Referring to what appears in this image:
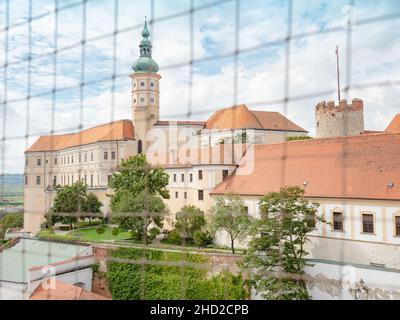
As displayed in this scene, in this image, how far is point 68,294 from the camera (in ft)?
11.2

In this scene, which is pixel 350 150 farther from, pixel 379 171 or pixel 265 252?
pixel 265 252

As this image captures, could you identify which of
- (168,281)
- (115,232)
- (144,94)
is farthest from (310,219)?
(144,94)

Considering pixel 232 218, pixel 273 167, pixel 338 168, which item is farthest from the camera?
pixel 273 167

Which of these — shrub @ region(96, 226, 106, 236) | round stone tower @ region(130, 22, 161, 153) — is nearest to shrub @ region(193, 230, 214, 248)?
shrub @ region(96, 226, 106, 236)

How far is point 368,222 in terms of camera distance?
3908mm

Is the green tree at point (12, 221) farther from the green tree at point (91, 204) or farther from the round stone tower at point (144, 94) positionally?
the round stone tower at point (144, 94)

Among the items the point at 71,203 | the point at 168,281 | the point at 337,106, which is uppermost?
the point at 337,106

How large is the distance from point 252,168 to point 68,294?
9.35ft

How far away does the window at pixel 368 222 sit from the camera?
389 centimetres

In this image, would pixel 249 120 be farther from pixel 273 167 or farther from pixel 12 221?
pixel 12 221

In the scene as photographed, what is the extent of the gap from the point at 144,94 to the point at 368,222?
213 inches

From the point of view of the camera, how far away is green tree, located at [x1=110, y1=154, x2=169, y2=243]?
5.05 metres

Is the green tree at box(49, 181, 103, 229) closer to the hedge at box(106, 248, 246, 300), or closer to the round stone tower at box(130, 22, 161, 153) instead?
the round stone tower at box(130, 22, 161, 153)

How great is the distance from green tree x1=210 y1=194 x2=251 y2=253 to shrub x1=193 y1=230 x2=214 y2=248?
0.31 metres
